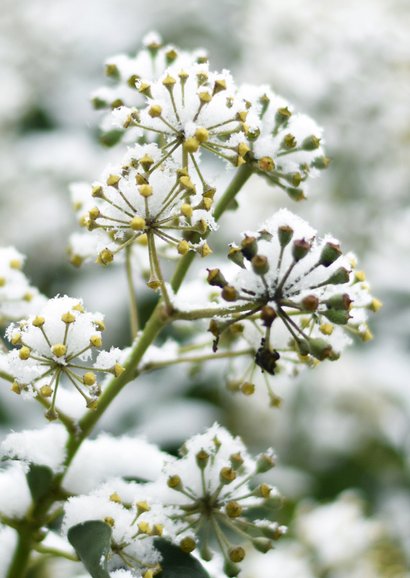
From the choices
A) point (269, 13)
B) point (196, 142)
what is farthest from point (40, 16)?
point (196, 142)

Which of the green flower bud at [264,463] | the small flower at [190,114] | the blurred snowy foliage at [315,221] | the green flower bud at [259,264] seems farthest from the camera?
the blurred snowy foliage at [315,221]

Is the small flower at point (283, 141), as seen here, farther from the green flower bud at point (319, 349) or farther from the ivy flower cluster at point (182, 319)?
the green flower bud at point (319, 349)

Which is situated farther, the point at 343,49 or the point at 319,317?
the point at 343,49

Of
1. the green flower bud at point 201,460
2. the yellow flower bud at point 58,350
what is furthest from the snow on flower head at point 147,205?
the green flower bud at point 201,460

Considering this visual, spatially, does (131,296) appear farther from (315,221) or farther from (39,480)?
(315,221)

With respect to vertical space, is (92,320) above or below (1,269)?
below

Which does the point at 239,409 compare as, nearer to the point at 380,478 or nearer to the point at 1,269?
the point at 380,478
